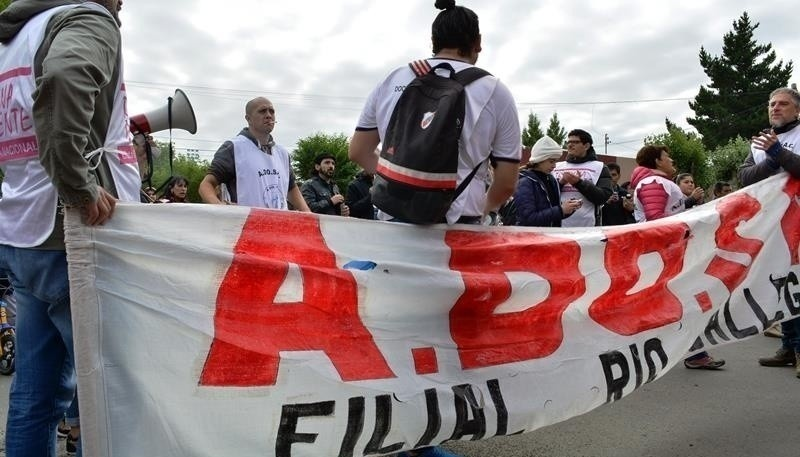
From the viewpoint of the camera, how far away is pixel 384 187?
2.41 meters

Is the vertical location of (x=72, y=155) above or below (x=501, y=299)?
above

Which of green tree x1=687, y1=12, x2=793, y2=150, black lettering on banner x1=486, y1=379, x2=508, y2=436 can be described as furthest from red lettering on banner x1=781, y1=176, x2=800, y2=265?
green tree x1=687, y1=12, x2=793, y2=150

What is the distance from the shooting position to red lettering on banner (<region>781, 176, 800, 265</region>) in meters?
4.10

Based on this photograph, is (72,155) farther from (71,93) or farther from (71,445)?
(71,445)

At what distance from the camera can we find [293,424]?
2.14m

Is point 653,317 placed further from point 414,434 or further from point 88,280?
point 88,280

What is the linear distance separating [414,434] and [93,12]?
1851 mm

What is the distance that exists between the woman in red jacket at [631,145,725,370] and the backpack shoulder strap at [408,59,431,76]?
3340 mm

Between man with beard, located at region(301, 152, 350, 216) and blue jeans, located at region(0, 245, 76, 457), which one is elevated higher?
man with beard, located at region(301, 152, 350, 216)

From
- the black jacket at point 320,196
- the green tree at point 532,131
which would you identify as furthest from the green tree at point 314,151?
the black jacket at point 320,196

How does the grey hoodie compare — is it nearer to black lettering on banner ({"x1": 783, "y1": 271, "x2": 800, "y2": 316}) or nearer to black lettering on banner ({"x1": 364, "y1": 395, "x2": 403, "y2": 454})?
black lettering on banner ({"x1": 364, "y1": 395, "x2": 403, "y2": 454})

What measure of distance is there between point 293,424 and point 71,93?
1249mm

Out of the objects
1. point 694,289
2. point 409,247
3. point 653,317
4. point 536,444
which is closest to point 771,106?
point 694,289

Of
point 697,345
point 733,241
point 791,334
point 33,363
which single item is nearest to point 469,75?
point 33,363
